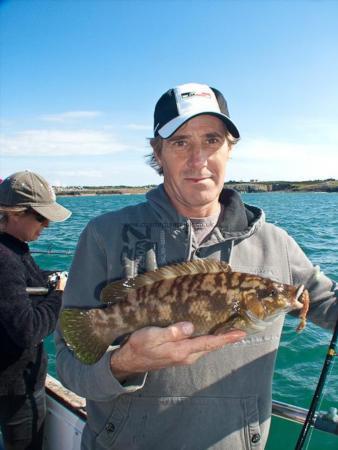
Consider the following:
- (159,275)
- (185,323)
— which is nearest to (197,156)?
(159,275)

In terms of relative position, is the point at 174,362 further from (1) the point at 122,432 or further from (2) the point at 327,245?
(2) the point at 327,245

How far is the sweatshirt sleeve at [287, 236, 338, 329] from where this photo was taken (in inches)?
118

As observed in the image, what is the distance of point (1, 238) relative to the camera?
4.17m

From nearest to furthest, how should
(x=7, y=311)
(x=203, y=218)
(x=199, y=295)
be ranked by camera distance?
1. (x=199, y=295)
2. (x=203, y=218)
3. (x=7, y=311)

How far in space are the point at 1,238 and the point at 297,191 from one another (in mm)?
176898

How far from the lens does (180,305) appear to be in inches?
99.7

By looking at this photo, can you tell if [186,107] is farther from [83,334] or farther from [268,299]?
[83,334]

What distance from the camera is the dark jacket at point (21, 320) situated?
11.9 ft

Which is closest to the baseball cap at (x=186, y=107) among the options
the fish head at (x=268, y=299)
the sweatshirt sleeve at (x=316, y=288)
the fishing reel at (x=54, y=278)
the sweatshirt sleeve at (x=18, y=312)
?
the sweatshirt sleeve at (x=316, y=288)

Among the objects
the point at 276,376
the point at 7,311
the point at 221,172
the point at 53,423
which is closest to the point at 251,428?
the point at 221,172

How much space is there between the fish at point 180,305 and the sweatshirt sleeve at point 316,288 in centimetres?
45

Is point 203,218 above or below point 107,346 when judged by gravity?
above

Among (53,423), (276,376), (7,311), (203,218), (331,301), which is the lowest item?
(276,376)

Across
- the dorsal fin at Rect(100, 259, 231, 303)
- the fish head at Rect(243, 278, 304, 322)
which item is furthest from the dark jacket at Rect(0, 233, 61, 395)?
the fish head at Rect(243, 278, 304, 322)
